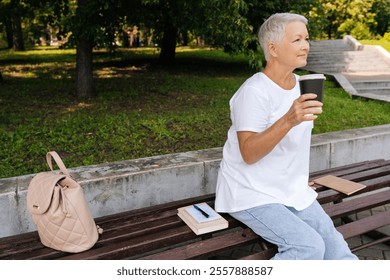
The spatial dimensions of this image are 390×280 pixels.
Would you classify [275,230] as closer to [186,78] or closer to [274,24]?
[274,24]

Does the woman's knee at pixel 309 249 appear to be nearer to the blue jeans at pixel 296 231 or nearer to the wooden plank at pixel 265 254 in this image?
the blue jeans at pixel 296 231

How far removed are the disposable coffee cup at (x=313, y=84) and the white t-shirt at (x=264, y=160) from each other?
0.32 metres

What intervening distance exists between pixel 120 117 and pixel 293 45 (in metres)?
4.26

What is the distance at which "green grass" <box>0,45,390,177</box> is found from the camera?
16.3 ft

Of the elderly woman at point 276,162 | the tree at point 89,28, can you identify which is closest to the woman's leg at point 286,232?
the elderly woman at point 276,162

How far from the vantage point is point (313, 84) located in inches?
84.9

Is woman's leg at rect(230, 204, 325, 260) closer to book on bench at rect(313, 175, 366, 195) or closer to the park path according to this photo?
book on bench at rect(313, 175, 366, 195)

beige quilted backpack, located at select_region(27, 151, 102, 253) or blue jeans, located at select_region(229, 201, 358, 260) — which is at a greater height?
beige quilted backpack, located at select_region(27, 151, 102, 253)

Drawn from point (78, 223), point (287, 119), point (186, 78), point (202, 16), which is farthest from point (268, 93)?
point (186, 78)

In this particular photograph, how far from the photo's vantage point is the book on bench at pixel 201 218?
266cm

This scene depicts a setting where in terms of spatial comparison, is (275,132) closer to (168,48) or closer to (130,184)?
(130,184)

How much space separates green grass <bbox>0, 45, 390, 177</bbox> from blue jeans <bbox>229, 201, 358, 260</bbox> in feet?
8.14

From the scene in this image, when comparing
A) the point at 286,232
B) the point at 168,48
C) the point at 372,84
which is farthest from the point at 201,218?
the point at 168,48

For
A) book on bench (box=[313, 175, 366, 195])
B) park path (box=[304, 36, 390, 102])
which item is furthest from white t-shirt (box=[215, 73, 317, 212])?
park path (box=[304, 36, 390, 102])
